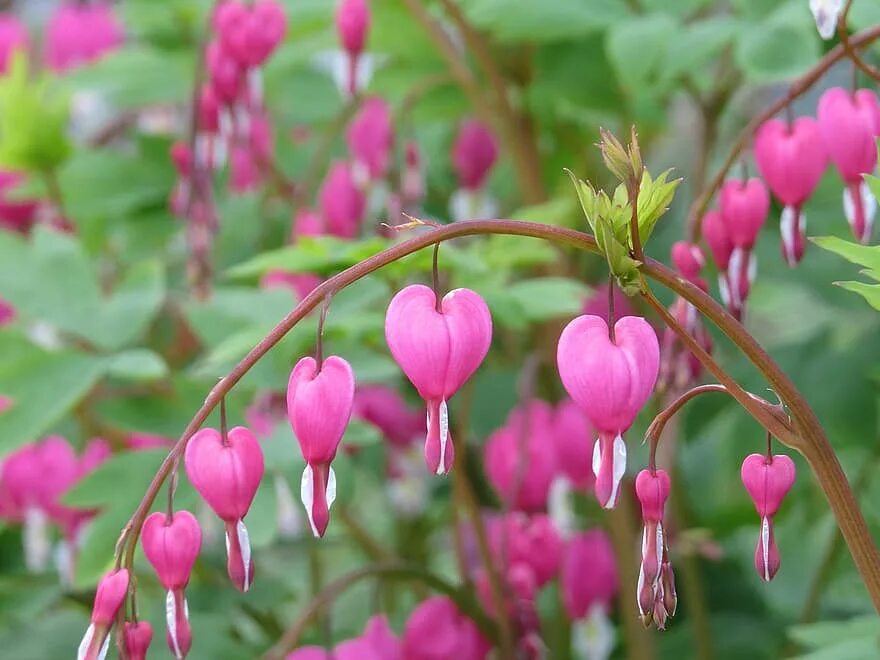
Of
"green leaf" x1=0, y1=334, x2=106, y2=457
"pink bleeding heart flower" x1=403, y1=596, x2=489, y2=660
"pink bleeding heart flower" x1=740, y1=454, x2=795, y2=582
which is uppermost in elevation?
"pink bleeding heart flower" x1=740, y1=454, x2=795, y2=582

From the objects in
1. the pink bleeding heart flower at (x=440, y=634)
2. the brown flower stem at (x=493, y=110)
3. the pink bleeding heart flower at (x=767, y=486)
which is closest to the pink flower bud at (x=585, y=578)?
the pink bleeding heart flower at (x=440, y=634)

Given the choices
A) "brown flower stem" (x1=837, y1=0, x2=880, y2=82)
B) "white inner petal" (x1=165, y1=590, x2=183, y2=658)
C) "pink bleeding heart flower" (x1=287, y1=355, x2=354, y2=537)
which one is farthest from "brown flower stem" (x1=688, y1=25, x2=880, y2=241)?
"white inner petal" (x1=165, y1=590, x2=183, y2=658)

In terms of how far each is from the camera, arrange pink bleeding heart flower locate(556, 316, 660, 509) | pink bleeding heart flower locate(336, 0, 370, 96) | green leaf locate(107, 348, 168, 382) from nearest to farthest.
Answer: pink bleeding heart flower locate(556, 316, 660, 509)
green leaf locate(107, 348, 168, 382)
pink bleeding heart flower locate(336, 0, 370, 96)

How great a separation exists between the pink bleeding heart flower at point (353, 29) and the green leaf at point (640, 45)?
26 cm

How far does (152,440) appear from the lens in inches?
60.9

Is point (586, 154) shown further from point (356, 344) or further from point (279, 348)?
point (279, 348)

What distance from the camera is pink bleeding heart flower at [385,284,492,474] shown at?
695 mm

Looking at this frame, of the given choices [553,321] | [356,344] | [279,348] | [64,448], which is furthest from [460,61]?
[64,448]

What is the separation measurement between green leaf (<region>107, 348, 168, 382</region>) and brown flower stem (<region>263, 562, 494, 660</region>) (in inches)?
10.5

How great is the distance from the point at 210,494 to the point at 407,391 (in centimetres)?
123

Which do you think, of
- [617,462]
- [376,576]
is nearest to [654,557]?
[617,462]

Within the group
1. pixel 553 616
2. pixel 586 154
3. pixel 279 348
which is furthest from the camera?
pixel 586 154

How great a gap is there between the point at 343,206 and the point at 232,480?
0.92 metres

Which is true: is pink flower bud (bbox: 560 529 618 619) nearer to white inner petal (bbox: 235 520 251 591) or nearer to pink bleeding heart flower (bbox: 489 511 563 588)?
pink bleeding heart flower (bbox: 489 511 563 588)
